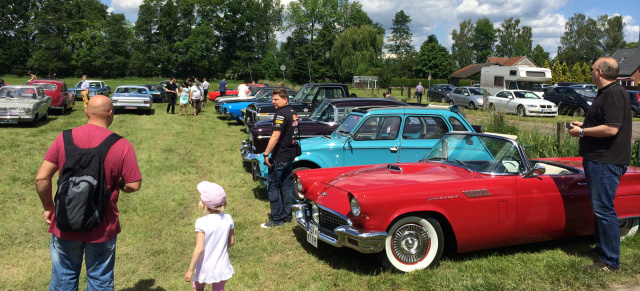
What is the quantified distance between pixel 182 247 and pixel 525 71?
97.3ft

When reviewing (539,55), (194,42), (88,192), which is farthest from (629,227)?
(539,55)

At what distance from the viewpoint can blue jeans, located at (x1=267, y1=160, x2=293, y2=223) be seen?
6.60 meters

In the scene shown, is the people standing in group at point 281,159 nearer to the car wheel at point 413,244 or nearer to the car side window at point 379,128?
the car side window at point 379,128

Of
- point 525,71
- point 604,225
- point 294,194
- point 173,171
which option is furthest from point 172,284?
point 525,71

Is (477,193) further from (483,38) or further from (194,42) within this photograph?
(483,38)

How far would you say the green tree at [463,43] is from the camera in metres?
112

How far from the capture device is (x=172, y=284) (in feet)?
15.7

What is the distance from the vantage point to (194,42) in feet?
241

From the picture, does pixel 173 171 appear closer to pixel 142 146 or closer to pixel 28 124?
pixel 142 146

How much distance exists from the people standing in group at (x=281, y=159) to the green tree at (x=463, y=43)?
112 metres

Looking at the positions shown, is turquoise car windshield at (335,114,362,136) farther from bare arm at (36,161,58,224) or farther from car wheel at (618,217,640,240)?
bare arm at (36,161,58,224)

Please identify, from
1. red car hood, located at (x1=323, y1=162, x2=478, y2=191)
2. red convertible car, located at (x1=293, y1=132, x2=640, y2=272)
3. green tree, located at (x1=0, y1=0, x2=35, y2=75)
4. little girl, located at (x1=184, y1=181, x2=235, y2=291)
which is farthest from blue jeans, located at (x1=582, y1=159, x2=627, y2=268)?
green tree, located at (x1=0, y1=0, x2=35, y2=75)

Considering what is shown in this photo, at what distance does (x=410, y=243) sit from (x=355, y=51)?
66.1m

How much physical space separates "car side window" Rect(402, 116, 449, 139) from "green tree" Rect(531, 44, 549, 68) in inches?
4170
